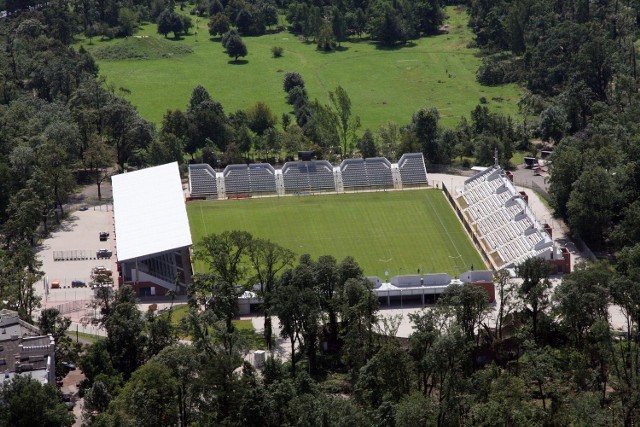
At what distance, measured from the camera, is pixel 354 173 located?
133m

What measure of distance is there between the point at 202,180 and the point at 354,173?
1636cm

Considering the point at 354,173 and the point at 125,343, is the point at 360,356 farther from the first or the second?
the point at 354,173

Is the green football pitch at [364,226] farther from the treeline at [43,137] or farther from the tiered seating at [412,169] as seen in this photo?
the treeline at [43,137]

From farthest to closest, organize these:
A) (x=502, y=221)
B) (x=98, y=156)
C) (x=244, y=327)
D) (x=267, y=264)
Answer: (x=98, y=156) → (x=502, y=221) → (x=267, y=264) → (x=244, y=327)

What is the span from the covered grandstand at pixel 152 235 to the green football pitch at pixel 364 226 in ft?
12.4

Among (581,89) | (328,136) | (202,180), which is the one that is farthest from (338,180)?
(581,89)

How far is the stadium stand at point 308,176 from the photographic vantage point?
131m

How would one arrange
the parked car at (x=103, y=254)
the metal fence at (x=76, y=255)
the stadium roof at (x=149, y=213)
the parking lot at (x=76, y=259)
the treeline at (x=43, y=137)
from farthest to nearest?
the parked car at (x=103, y=254) → the metal fence at (x=76, y=255) → the treeline at (x=43, y=137) → the stadium roof at (x=149, y=213) → the parking lot at (x=76, y=259)

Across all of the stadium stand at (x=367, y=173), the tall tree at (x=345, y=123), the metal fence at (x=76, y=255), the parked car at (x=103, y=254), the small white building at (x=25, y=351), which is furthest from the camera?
the tall tree at (x=345, y=123)

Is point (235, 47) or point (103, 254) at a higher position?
point (235, 47)

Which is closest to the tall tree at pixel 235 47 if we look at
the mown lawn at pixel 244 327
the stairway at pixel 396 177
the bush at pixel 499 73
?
the bush at pixel 499 73

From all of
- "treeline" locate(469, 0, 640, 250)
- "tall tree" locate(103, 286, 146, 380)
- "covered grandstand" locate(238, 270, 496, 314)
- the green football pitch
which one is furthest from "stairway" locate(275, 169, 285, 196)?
"tall tree" locate(103, 286, 146, 380)

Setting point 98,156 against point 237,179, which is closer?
point 237,179

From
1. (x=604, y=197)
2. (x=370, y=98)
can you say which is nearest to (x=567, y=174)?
(x=604, y=197)
